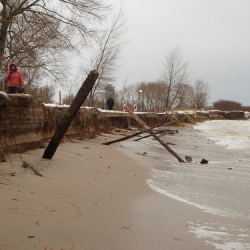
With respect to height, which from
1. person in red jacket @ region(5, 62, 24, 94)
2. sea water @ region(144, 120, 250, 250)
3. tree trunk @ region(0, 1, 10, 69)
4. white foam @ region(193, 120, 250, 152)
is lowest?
sea water @ region(144, 120, 250, 250)

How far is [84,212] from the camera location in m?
3.40

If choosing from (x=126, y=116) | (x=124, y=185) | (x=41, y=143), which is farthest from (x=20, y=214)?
(x=126, y=116)

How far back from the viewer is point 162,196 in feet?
15.1

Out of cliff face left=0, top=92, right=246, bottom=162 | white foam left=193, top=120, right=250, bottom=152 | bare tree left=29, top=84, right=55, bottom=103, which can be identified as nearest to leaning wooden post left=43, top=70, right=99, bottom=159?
cliff face left=0, top=92, right=246, bottom=162

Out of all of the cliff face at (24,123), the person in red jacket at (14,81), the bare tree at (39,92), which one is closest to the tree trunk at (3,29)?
the bare tree at (39,92)

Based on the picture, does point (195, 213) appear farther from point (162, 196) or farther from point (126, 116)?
point (126, 116)

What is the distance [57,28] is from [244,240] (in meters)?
13.3

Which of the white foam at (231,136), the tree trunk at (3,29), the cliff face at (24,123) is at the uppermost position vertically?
the tree trunk at (3,29)

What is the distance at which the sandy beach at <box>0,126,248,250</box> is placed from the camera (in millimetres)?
2715

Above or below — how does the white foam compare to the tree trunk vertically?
below

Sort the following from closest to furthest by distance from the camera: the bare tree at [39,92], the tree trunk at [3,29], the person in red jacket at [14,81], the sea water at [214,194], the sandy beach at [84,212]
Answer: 1. the sandy beach at [84,212]
2. the sea water at [214,194]
3. the person in red jacket at [14,81]
4. the tree trunk at [3,29]
5. the bare tree at [39,92]

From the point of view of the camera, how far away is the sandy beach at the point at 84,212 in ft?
8.91

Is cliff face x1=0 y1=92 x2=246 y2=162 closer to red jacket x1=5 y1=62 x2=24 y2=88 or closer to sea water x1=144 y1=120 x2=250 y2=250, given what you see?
red jacket x1=5 y1=62 x2=24 y2=88

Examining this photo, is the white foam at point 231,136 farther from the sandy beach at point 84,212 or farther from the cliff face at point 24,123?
the sandy beach at point 84,212
